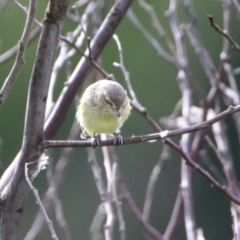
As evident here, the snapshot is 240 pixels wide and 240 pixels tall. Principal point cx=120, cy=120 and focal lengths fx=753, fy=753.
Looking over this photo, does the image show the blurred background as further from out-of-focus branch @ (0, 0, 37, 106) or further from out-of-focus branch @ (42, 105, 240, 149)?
out-of-focus branch @ (0, 0, 37, 106)

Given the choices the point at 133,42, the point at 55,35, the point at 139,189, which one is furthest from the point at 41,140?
the point at 133,42

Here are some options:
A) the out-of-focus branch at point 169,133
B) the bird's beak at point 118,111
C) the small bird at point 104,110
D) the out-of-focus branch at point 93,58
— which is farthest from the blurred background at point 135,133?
the out-of-focus branch at point 169,133

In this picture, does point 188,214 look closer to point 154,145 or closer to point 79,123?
point 79,123

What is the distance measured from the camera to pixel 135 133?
11.8m

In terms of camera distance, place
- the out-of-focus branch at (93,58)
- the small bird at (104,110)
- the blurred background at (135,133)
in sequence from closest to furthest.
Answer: the out-of-focus branch at (93,58)
the small bird at (104,110)
the blurred background at (135,133)

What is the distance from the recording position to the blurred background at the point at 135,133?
11695 millimetres

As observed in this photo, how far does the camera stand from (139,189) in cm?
1191

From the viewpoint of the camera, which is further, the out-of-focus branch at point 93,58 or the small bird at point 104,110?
the small bird at point 104,110

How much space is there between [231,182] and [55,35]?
1373 mm

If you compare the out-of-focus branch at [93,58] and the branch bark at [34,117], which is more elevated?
the out-of-focus branch at [93,58]

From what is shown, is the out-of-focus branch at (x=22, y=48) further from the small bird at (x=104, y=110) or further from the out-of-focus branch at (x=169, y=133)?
the small bird at (x=104, y=110)

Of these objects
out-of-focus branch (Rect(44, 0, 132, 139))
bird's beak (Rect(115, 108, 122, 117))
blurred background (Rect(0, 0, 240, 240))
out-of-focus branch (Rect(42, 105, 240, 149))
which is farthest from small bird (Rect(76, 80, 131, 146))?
blurred background (Rect(0, 0, 240, 240))

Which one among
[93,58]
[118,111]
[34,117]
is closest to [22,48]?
[34,117]

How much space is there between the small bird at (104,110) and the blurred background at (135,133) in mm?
6419
